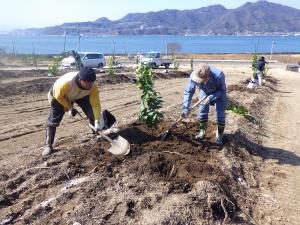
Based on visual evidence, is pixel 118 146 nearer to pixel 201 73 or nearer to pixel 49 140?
pixel 49 140

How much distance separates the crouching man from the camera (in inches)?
273

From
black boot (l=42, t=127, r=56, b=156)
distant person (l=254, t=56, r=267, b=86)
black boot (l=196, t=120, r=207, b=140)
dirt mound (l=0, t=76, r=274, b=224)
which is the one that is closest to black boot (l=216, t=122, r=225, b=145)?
dirt mound (l=0, t=76, r=274, b=224)

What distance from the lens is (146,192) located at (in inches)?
238

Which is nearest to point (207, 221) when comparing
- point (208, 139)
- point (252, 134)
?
point (208, 139)

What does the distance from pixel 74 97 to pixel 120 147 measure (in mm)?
1147

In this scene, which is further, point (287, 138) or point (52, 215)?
point (287, 138)

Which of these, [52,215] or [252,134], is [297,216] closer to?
[52,215]

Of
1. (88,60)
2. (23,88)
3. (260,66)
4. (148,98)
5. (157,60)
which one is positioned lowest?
(157,60)

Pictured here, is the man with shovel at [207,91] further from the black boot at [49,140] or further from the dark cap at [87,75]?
the black boot at [49,140]

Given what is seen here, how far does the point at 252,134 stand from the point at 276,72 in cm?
2371

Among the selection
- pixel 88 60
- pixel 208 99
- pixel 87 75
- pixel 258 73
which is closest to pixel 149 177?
pixel 87 75

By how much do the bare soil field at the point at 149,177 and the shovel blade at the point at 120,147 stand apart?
0.35 feet

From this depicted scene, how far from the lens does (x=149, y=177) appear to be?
6.48 meters

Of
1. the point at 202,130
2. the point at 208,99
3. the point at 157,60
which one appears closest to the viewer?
the point at 208,99
